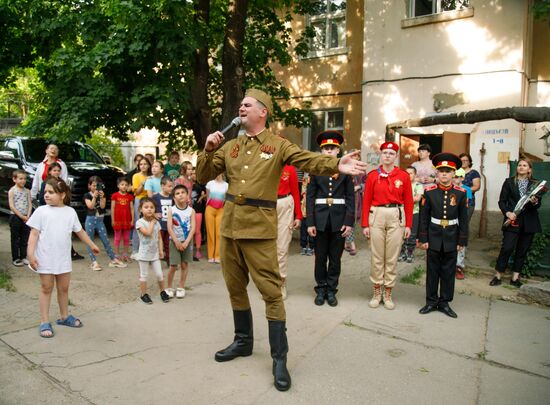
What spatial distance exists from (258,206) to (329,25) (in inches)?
459

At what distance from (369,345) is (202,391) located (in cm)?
172

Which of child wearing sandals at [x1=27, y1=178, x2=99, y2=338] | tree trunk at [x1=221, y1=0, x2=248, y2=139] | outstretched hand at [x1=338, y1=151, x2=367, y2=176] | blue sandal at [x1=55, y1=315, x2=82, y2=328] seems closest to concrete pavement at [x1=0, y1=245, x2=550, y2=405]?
blue sandal at [x1=55, y1=315, x2=82, y2=328]

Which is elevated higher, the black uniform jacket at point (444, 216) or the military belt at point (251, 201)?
the military belt at point (251, 201)

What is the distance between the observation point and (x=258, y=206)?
365 cm

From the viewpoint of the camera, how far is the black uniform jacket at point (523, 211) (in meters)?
6.47

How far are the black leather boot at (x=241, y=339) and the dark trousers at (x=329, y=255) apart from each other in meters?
1.85

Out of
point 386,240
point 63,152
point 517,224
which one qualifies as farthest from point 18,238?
point 517,224

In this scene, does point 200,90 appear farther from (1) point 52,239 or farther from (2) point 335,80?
(1) point 52,239

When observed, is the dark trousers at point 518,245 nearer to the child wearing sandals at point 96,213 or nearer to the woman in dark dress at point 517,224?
the woman in dark dress at point 517,224

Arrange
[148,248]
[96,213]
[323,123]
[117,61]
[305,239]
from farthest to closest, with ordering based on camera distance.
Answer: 1. [323,123]
2. [305,239]
3. [117,61]
4. [96,213]
5. [148,248]

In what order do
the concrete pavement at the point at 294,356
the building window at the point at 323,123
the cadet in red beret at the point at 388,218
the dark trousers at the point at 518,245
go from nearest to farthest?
the concrete pavement at the point at 294,356
the cadet in red beret at the point at 388,218
the dark trousers at the point at 518,245
the building window at the point at 323,123

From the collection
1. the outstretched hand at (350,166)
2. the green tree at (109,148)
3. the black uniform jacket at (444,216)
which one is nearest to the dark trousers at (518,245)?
the black uniform jacket at (444,216)

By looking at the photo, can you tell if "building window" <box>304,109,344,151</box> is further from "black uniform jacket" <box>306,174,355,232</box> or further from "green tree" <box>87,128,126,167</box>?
"black uniform jacket" <box>306,174,355,232</box>

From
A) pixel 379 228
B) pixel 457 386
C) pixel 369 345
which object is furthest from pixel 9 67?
pixel 457 386
